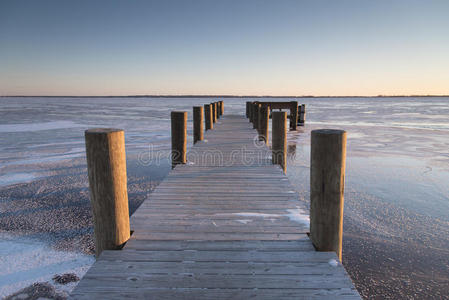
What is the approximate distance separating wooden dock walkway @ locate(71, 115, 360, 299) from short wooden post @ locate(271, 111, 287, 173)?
167cm

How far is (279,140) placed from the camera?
242 inches

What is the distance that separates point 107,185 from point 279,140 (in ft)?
14.1

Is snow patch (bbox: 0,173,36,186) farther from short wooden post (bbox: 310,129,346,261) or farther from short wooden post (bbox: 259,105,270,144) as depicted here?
short wooden post (bbox: 310,129,346,261)

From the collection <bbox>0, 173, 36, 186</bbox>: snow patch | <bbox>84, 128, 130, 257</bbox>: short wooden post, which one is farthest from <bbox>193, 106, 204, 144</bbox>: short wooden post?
<bbox>84, 128, 130, 257</bbox>: short wooden post

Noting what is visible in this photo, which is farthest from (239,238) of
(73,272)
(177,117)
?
(177,117)

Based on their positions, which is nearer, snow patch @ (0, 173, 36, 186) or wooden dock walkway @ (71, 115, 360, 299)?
wooden dock walkway @ (71, 115, 360, 299)

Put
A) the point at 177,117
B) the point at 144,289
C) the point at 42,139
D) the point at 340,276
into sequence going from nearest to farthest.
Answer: the point at 144,289 < the point at 340,276 < the point at 177,117 < the point at 42,139

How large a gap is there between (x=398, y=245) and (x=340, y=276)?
3.04m

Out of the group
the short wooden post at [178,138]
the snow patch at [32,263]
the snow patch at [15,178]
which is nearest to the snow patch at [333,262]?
the snow patch at [32,263]

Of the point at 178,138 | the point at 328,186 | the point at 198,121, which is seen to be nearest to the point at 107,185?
the point at 328,186

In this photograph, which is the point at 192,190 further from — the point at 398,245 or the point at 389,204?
the point at 389,204

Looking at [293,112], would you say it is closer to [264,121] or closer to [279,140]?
[264,121]

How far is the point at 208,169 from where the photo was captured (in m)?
5.64

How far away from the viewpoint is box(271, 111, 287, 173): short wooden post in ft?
19.6
